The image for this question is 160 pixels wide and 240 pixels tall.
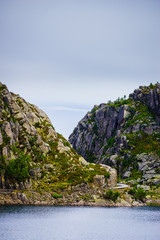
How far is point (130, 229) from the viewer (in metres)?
93.3

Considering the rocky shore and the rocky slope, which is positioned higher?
the rocky slope

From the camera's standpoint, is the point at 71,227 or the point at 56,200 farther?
the point at 56,200

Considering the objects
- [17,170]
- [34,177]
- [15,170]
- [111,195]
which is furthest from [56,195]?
[111,195]

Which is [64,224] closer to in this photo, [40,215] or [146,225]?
[40,215]

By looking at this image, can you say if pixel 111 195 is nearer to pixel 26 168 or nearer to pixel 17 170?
pixel 26 168

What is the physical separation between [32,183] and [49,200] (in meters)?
18.0

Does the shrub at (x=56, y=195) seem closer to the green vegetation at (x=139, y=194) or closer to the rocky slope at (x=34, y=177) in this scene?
the rocky slope at (x=34, y=177)

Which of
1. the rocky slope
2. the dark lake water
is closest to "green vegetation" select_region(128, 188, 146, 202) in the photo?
the rocky slope

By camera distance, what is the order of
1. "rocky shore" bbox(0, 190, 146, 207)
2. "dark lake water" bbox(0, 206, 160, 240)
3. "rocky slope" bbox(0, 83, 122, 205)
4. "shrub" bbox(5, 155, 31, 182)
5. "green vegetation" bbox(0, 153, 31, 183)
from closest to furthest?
1. "dark lake water" bbox(0, 206, 160, 240)
2. "rocky shore" bbox(0, 190, 146, 207)
3. "rocky slope" bbox(0, 83, 122, 205)
4. "green vegetation" bbox(0, 153, 31, 183)
5. "shrub" bbox(5, 155, 31, 182)

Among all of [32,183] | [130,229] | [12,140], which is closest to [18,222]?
[130,229]

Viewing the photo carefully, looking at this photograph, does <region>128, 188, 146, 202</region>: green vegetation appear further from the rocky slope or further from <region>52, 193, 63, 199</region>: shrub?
<region>52, 193, 63, 199</region>: shrub

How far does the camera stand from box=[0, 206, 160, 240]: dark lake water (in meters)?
80.1

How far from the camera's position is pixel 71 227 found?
3713 inches

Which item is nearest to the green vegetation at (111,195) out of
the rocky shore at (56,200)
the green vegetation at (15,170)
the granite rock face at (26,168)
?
the rocky shore at (56,200)
